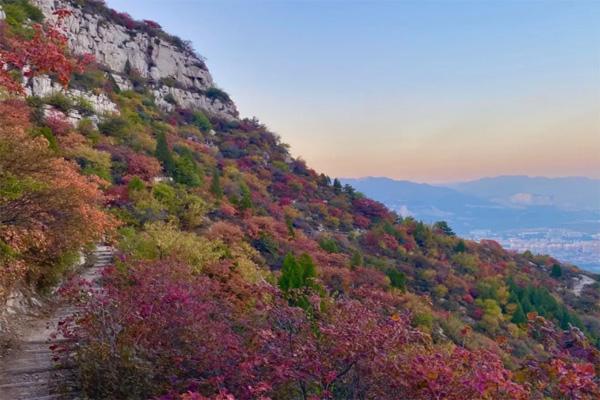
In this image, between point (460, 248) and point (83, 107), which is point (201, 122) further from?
Answer: point (460, 248)

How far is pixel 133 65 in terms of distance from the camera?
37312mm

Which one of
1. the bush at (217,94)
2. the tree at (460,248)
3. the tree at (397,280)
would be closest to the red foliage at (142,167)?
the tree at (397,280)

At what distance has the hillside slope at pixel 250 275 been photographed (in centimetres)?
385

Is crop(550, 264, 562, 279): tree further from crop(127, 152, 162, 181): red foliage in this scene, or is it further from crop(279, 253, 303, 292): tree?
crop(127, 152, 162, 181): red foliage

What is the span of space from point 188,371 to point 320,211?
26.5 m

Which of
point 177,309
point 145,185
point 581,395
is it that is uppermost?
point 145,185

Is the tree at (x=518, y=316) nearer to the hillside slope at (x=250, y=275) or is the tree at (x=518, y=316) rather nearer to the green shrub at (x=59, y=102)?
the hillside slope at (x=250, y=275)

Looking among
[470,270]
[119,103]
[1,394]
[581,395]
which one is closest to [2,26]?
[119,103]

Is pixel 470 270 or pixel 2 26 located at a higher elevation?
pixel 2 26

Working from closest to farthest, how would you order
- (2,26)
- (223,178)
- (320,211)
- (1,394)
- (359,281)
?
(1,394) < (359,281) < (2,26) < (223,178) < (320,211)

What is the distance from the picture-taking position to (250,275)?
432 inches

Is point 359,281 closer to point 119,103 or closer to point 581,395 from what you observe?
point 581,395

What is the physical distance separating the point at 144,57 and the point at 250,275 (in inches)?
1361

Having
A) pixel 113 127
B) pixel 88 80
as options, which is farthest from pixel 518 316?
pixel 88 80
